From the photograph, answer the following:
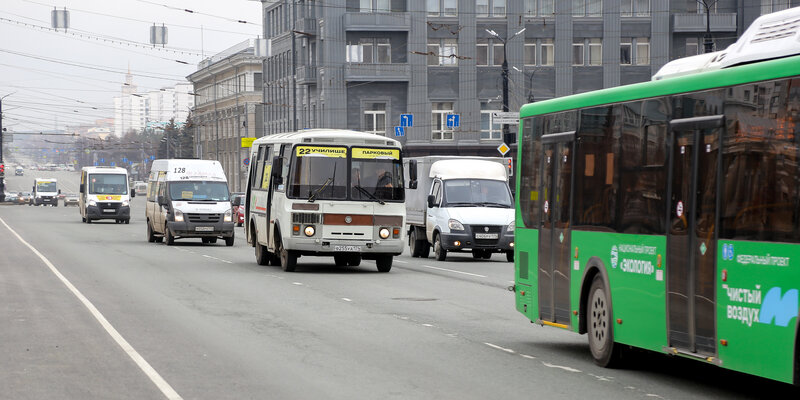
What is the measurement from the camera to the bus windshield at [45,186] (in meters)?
114

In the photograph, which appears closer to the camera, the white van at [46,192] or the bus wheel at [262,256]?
the bus wheel at [262,256]

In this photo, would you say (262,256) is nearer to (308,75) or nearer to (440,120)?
(440,120)

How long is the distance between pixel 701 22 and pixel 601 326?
6808 cm

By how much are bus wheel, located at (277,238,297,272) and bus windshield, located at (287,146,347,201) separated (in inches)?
49.5

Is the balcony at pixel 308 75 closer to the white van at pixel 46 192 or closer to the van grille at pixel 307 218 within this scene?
the white van at pixel 46 192

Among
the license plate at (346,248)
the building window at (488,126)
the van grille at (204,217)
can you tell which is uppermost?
the building window at (488,126)

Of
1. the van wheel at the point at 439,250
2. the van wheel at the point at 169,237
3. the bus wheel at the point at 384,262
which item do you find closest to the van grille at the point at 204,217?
the van wheel at the point at 169,237

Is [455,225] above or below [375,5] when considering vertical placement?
below

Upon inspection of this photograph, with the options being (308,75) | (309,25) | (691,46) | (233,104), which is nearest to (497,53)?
(691,46)

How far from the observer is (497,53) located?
79812mm

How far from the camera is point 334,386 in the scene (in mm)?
10523

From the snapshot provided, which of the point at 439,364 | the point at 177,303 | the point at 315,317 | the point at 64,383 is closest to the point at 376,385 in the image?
the point at 439,364

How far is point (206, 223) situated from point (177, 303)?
2052 centimetres

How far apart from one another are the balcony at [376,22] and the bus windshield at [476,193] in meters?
48.0
